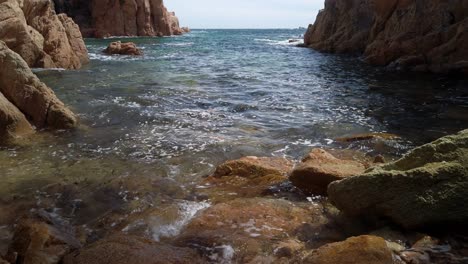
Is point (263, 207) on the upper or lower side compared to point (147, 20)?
lower

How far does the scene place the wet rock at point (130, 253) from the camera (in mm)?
4180

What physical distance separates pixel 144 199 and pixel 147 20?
74014 mm

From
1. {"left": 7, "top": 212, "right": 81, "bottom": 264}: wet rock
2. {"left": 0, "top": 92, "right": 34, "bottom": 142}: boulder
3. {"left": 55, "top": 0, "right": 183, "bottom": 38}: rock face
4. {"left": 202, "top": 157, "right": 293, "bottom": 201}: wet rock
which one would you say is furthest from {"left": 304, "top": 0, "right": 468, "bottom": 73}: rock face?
{"left": 55, "top": 0, "right": 183, "bottom": 38}: rock face

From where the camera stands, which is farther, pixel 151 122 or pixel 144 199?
pixel 151 122

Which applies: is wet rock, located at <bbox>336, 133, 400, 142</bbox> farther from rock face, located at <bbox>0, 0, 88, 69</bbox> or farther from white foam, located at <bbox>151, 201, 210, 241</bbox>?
rock face, located at <bbox>0, 0, 88, 69</bbox>

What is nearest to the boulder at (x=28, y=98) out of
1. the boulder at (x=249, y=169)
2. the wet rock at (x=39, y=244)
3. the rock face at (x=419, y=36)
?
the boulder at (x=249, y=169)

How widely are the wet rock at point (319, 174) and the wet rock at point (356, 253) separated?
244 cm

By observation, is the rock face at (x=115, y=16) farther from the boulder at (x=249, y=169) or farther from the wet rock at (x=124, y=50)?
the boulder at (x=249, y=169)

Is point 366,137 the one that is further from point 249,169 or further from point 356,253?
point 356,253

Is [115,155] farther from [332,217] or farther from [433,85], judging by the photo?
[433,85]

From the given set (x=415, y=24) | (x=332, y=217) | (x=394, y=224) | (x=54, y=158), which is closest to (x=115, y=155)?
(x=54, y=158)

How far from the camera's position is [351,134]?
1074cm

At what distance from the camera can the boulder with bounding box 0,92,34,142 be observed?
913 centimetres

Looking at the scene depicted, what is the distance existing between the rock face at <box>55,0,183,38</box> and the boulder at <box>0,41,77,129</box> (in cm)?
6304
